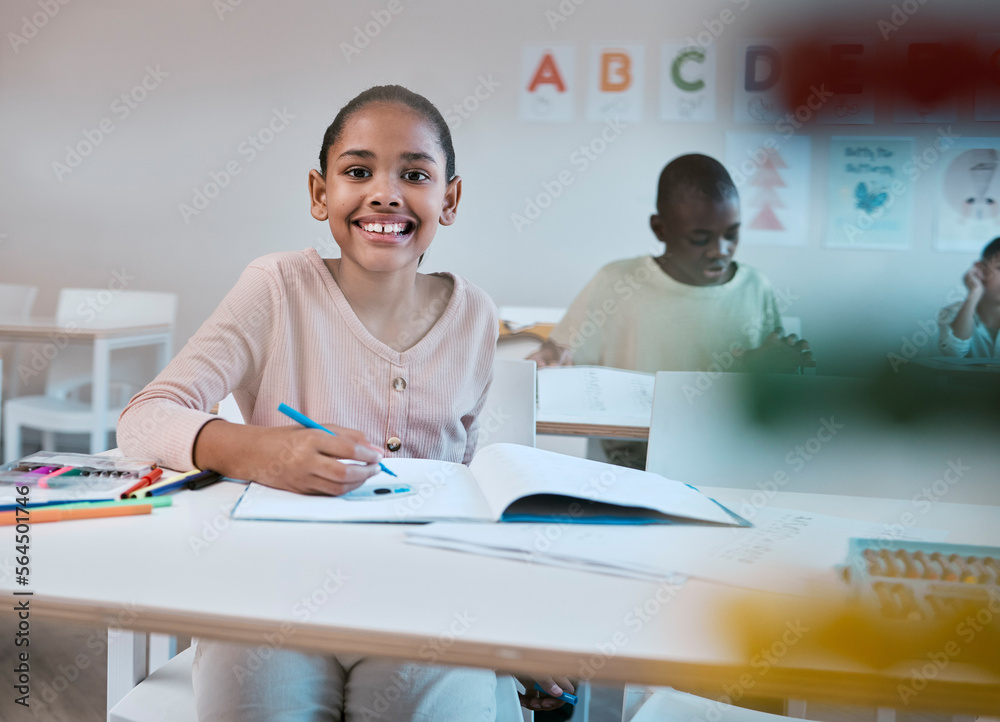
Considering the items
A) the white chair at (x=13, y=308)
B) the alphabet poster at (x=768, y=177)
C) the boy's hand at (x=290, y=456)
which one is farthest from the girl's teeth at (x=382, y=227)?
the white chair at (x=13, y=308)

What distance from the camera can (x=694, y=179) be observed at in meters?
1.70

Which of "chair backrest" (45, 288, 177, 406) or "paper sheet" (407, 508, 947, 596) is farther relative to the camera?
"chair backrest" (45, 288, 177, 406)

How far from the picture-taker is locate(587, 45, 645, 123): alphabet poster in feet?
10.6

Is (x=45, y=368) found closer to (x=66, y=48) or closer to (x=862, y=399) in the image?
(x=66, y=48)

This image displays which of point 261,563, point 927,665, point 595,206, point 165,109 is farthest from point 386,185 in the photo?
point 165,109

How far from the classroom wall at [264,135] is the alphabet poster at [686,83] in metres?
0.04

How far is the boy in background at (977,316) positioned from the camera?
246mm

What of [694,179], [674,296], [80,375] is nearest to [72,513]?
[674,296]

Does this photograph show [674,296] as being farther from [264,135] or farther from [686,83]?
[264,135]

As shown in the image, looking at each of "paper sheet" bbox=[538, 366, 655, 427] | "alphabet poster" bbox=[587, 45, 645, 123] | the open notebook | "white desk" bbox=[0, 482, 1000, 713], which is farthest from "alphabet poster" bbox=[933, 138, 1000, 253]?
"alphabet poster" bbox=[587, 45, 645, 123]

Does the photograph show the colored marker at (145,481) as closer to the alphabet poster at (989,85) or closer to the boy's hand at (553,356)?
the alphabet poster at (989,85)

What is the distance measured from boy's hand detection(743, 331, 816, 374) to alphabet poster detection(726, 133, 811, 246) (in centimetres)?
5

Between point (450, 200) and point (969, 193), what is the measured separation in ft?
2.80

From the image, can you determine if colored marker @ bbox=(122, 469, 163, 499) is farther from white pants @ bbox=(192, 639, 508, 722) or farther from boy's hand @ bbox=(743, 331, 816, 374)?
boy's hand @ bbox=(743, 331, 816, 374)
